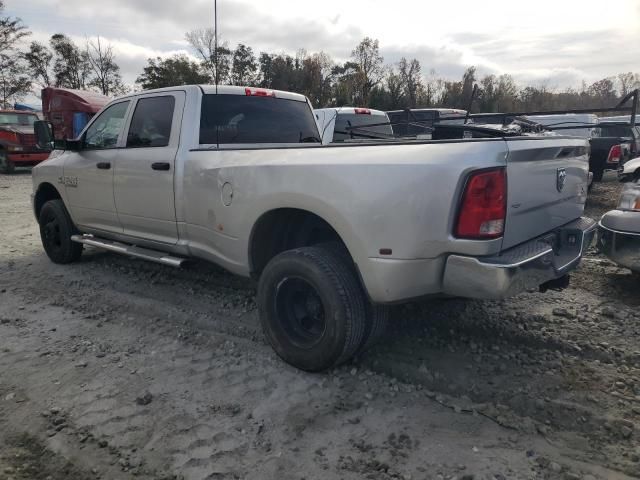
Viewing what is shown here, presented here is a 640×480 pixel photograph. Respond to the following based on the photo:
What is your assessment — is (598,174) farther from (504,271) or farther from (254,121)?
(504,271)

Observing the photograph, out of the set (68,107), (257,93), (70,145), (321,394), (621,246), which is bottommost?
(321,394)

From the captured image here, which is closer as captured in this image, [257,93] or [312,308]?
[312,308]

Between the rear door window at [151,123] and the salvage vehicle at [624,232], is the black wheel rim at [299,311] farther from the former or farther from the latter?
the salvage vehicle at [624,232]

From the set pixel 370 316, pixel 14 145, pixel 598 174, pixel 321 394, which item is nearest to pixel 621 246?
pixel 370 316

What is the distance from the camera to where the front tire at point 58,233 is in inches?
224

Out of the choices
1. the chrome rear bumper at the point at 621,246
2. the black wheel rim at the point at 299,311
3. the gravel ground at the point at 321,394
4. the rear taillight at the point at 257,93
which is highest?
the rear taillight at the point at 257,93

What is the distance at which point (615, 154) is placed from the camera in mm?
10375

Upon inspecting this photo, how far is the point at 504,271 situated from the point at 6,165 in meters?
18.5

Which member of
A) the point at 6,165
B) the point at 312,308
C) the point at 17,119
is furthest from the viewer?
the point at 17,119

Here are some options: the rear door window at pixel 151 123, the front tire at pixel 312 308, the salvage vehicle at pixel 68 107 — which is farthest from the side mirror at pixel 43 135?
the salvage vehicle at pixel 68 107

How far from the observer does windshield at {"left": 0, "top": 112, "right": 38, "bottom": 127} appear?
55.8ft

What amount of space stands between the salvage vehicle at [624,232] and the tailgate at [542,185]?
3.01 feet

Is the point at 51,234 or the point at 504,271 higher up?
the point at 504,271

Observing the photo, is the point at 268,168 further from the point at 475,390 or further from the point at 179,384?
the point at 475,390
